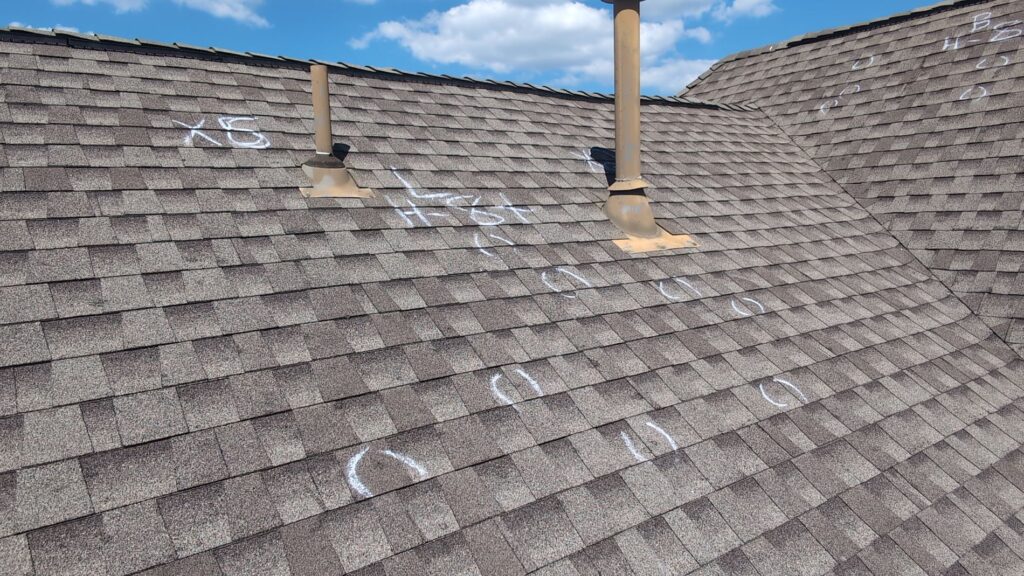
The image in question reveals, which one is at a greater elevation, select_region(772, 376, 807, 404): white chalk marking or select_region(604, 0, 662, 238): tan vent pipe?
select_region(604, 0, 662, 238): tan vent pipe

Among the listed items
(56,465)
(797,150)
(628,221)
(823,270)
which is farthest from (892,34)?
(56,465)

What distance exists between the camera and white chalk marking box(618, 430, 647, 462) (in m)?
3.25

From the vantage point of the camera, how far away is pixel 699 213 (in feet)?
20.1

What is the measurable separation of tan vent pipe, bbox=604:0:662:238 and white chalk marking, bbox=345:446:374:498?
3307 millimetres

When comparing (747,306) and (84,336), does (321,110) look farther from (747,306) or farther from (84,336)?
(747,306)

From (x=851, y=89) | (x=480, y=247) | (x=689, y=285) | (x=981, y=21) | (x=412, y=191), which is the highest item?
(x=981, y=21)

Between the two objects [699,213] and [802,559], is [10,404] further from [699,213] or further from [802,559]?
[699,213]

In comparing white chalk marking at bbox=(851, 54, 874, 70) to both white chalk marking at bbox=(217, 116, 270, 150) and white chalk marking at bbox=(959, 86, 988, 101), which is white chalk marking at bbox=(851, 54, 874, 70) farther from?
white chalk marking at bbox=(217, 116, 270, 150)

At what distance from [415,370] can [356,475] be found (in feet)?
2.42

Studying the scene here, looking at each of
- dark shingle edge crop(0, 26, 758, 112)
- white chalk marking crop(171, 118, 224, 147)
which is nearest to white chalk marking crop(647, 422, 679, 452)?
white chalk marking crop(171, 118, 224, 147)

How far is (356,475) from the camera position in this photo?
8.71ft

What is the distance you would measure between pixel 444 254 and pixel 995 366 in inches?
189

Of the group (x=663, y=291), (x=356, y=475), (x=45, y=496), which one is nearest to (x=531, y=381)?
(x=356, y=475)

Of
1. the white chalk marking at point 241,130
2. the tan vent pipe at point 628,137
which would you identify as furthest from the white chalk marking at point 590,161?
the white chalk marking at point 241,130
